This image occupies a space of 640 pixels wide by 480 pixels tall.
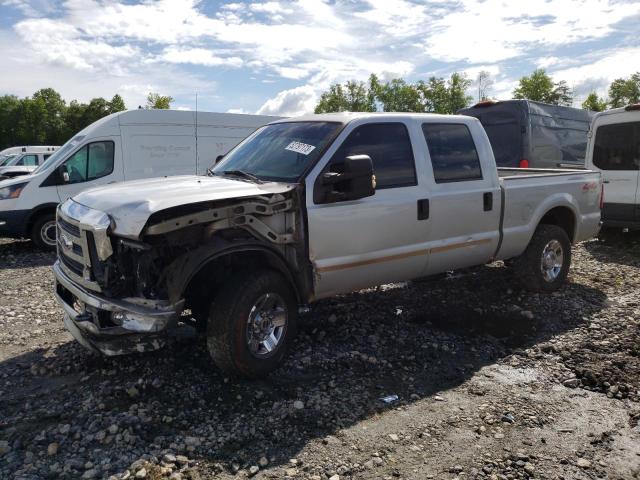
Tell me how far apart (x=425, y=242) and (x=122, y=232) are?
109 inches

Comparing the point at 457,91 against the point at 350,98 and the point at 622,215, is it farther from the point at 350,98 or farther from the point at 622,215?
the point at 622,215

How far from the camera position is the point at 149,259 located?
3.67 meters

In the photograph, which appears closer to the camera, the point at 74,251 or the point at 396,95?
the point at 74,251

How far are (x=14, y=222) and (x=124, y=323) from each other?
7282mm

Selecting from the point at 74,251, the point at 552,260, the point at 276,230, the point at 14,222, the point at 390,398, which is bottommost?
the point at 390,398

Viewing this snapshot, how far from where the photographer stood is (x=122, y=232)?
11.6 ft

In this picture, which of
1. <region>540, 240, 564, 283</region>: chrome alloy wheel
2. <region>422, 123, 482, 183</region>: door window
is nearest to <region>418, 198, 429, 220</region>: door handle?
<region>422, 123, 482, 183</region>: door window

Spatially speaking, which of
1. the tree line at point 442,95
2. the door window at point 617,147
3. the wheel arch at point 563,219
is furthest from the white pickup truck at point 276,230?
the tree line at point 442,95

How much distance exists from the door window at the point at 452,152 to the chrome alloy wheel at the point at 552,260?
5.35ft

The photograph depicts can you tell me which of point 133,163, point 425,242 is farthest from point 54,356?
point 133,163

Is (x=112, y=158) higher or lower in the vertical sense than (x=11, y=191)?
higher

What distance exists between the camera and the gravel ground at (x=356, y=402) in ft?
10.3

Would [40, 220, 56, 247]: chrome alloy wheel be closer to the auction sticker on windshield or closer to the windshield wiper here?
the windshield wiper

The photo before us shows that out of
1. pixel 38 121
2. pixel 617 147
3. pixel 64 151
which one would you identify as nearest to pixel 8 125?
pixel 38 121
